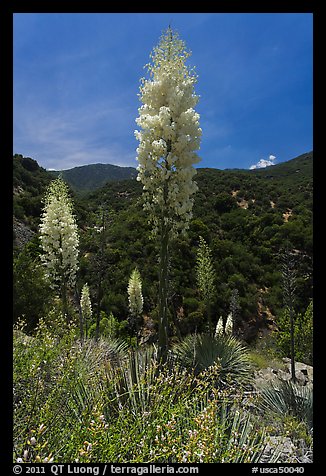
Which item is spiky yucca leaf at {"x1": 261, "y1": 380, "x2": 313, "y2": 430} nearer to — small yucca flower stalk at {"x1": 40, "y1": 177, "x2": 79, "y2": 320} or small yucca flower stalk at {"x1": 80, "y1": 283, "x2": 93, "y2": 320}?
small yucca flower stalk at {"x1": 40, "y1": 177, "x2": 79, "y2": 320}

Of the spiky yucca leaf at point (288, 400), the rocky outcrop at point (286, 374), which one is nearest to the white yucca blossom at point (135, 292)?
the rocky outcrop at point (286, 374)

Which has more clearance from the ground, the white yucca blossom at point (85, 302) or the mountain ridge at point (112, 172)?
the mountain ridge at point (112, 172)

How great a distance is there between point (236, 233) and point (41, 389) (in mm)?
23963

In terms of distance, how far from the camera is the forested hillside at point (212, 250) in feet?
60.3

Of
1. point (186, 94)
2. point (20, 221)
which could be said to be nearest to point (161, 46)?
point (186, 94)

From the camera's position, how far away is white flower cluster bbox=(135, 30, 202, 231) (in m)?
3.97

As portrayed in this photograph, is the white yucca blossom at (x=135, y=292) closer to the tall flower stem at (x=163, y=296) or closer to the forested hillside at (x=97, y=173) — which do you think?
the tall flower stem at (x=163, y=296)

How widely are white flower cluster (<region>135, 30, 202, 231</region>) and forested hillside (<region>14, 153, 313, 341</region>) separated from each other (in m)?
10.3

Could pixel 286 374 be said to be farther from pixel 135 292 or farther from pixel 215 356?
pixel 135 292

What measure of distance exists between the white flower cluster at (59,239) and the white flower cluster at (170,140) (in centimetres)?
274

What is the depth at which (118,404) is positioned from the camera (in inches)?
113

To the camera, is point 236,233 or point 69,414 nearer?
point 69,414

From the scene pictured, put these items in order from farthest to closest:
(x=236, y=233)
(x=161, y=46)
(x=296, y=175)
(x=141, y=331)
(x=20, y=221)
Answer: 1. (x=296, y=175)
2. (x=236, y=233)
3. (x=20, y=221)
4. (x=141, y=331)
5. (x=161, y=46)
